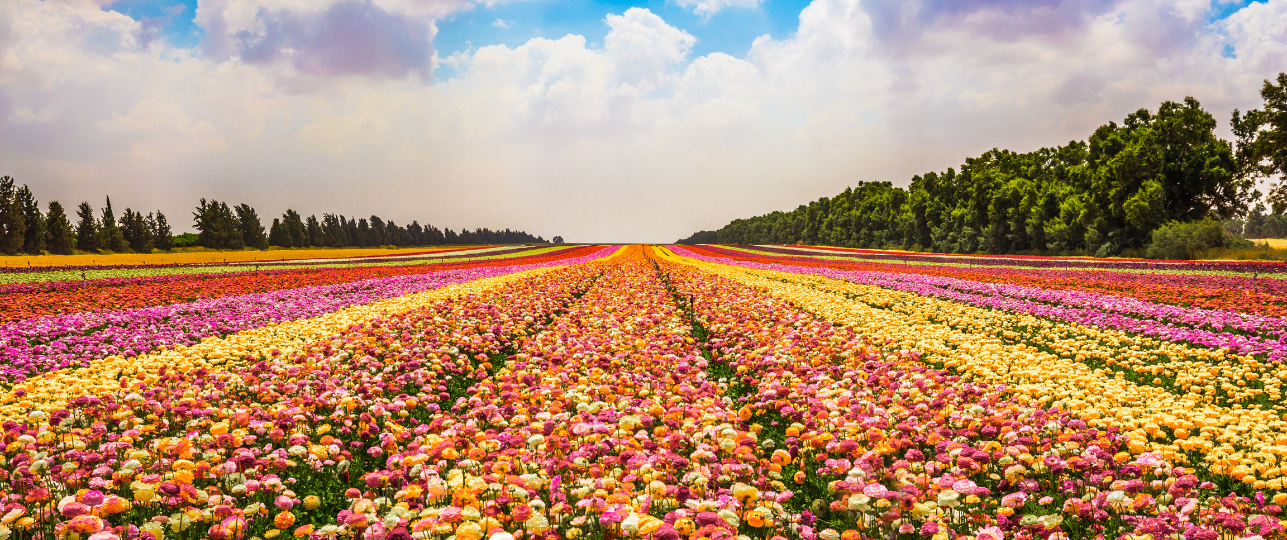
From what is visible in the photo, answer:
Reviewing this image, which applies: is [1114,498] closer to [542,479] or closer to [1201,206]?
[542,479]

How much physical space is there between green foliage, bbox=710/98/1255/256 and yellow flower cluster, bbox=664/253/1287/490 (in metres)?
41.2

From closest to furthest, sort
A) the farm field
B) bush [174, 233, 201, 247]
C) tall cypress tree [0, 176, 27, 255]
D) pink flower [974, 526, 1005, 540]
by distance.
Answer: pink flower [974, 526, 1005, 540], the farm field, tall cypress tree [0, 176, 27, 255], bush [174, 233, 201, 247]

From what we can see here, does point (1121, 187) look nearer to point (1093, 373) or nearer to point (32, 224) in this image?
point (1093, 373)

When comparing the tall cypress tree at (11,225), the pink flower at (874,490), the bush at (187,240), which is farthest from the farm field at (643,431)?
the bush at (187,240)

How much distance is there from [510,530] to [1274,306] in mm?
18293

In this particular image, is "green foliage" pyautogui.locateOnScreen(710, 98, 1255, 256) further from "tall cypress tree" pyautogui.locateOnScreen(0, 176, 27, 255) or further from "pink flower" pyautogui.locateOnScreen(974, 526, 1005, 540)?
"tall cypress tree" pyautogui.locateOnScreen(0, 176, 27, 255)

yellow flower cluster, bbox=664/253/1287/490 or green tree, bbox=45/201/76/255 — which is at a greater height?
green tree, bbox=45/201/76/255

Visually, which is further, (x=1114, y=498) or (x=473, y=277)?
(x=473, y=277)

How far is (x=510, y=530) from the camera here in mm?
3822

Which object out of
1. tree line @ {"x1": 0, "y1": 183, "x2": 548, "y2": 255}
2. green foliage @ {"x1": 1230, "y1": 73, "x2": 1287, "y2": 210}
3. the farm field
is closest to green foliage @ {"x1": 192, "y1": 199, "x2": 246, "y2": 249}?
tree line @ {"x1": 0, "y1": 183, "x2": 548, "y2": 255}

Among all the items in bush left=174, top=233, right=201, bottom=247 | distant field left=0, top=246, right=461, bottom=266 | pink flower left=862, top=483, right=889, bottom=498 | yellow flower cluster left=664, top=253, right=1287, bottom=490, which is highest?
bush left=174, top=233, right=201, bottom=247

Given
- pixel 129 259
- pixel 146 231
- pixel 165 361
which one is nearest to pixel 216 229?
pixel 146 231

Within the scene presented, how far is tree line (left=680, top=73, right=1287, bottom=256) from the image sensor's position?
43.2 metres

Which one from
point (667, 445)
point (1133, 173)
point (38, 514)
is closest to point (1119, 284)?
point (667, 445)
